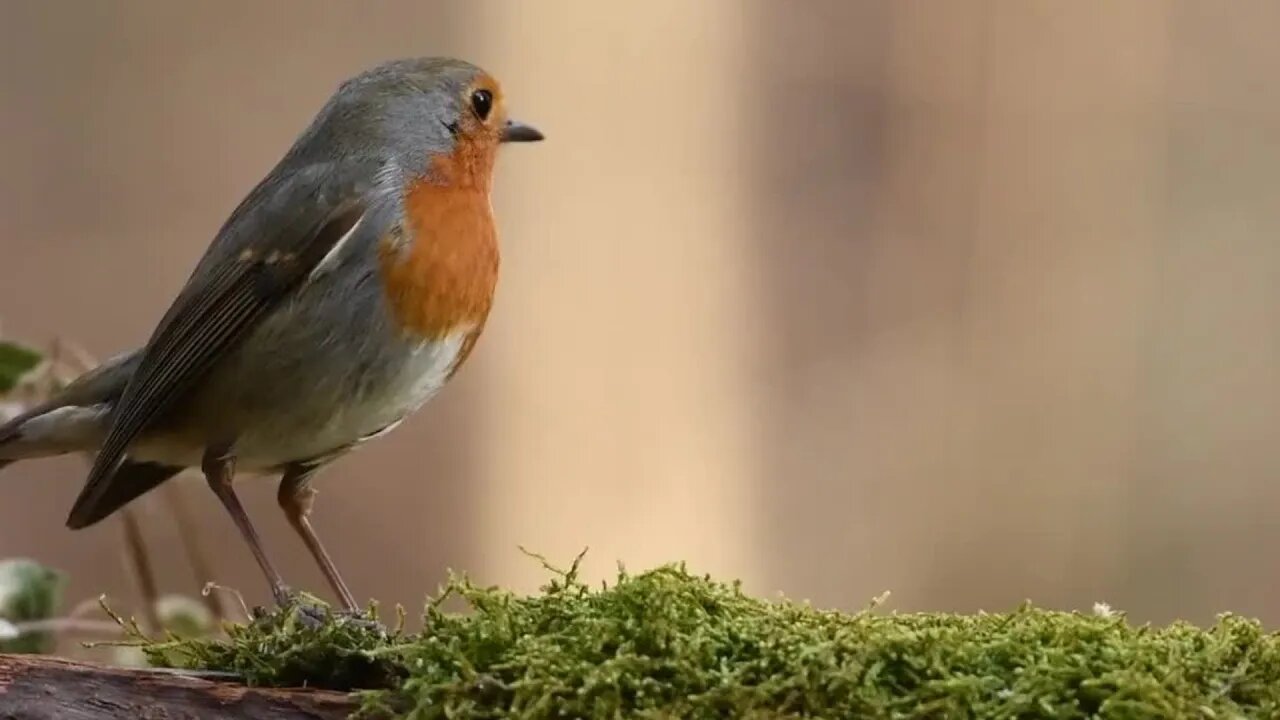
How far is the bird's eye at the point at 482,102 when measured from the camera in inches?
74.7

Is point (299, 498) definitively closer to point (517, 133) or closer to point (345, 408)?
point (345, 408)

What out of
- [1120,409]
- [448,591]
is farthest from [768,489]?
[448,591]

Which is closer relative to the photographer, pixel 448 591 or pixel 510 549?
pixel 448 591

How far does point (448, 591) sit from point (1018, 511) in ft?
9.64

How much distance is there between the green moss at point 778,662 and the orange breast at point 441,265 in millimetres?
482

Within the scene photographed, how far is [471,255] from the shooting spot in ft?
5.59

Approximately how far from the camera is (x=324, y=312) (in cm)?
166

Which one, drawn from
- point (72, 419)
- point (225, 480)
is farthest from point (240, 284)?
point (72, 419)

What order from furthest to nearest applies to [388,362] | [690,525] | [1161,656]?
[690,525] < [388,362] < [1161,656]

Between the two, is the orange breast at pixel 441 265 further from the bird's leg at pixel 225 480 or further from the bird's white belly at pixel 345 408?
the bird's leg at pixel 225 480

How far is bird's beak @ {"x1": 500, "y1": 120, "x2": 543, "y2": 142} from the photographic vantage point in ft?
6.38

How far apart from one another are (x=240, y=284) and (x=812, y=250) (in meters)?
2.41

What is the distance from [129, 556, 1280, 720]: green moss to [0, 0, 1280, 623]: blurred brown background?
260 cm

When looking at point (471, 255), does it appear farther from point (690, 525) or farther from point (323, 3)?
point (323, 3)
